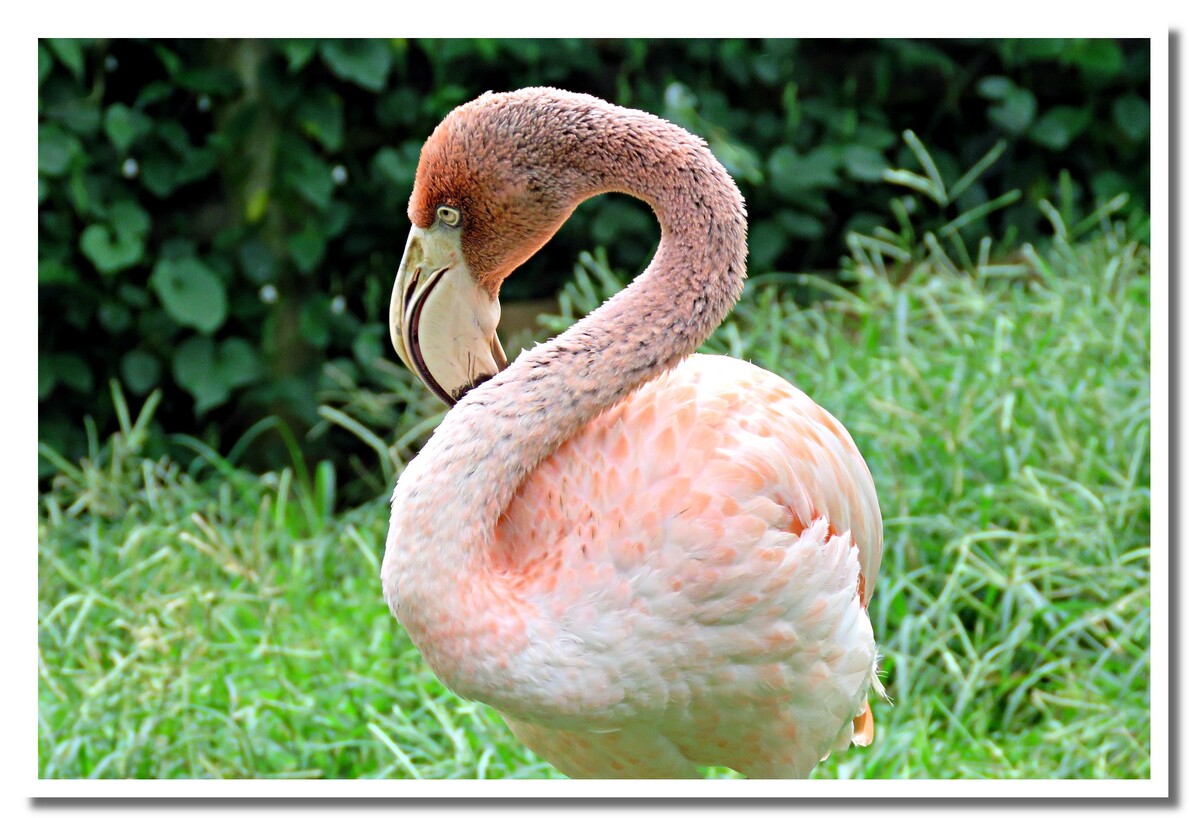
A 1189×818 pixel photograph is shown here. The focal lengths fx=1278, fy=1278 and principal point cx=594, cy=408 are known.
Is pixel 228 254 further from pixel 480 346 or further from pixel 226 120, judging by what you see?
pixel 480 346

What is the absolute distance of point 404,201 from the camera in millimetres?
4781

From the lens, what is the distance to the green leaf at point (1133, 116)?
5113mm

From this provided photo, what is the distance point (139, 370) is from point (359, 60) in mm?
1353

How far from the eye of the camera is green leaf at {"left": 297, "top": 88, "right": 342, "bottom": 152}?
4.50 m

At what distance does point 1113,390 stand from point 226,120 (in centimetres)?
312

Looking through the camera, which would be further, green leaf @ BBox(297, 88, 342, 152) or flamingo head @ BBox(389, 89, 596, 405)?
green leaf @ BBox(297, 88, 342, 152)

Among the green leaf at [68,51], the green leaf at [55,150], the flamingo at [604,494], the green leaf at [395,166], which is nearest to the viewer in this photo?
the flamingo at [604,494]

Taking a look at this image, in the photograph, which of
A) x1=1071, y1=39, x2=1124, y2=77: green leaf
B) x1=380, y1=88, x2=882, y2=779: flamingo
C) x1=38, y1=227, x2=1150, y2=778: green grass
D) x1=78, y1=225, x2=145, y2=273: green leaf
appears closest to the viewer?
x1=380, y1=88, x2=882, y2=779: flamingo

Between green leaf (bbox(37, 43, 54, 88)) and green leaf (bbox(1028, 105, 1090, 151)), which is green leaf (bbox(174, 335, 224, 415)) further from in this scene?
green leaf (bbox(1028, 105, 1090, 151))

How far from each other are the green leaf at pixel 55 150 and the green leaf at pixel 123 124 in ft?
0.42

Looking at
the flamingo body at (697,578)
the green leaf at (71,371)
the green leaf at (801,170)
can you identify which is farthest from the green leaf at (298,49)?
the flamingo body at (697,578)

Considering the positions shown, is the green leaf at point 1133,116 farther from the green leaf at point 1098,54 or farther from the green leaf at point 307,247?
the green leaf at point 307,247

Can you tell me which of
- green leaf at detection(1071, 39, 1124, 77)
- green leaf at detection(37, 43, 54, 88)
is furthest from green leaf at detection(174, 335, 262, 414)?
green leaf at detection(1071, 39, 1124, 77)

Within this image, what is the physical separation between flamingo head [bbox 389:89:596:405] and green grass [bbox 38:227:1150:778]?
1.19m
